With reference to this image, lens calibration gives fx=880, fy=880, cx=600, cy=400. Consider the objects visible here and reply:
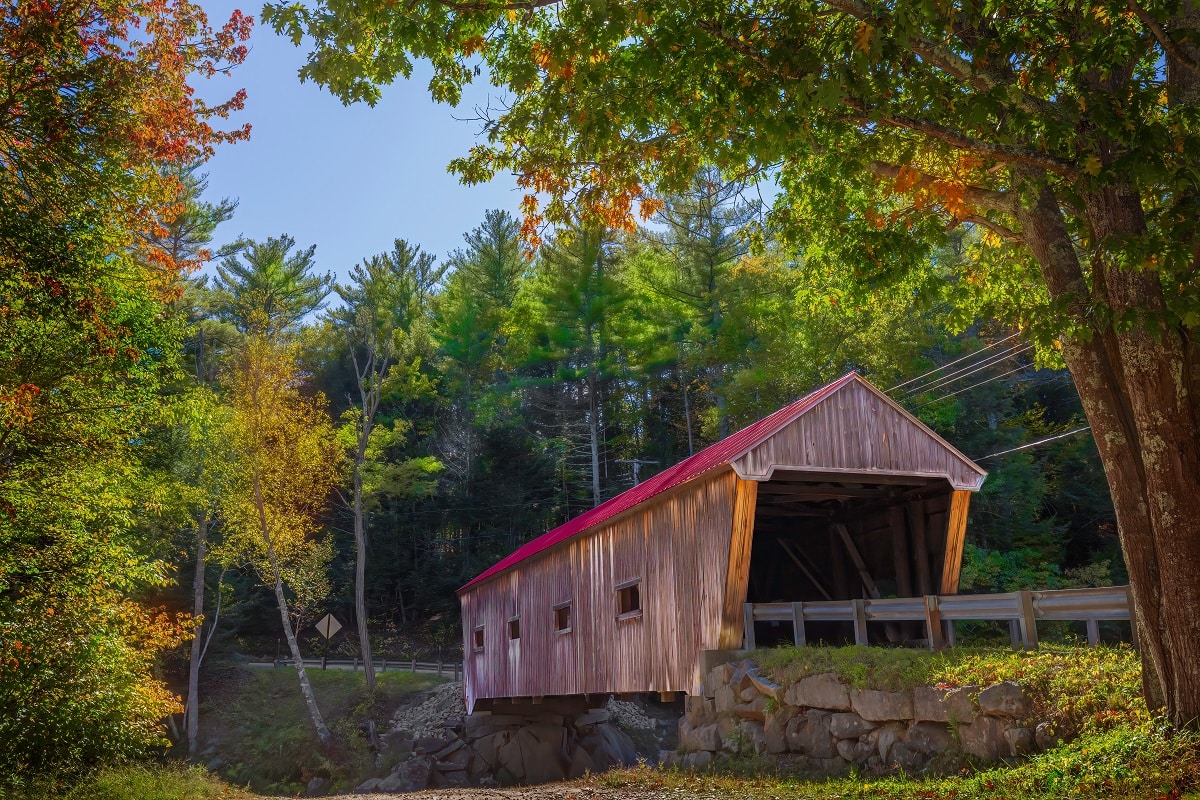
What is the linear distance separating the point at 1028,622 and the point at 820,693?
2.47m

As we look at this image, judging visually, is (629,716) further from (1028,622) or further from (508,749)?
(1028,622)

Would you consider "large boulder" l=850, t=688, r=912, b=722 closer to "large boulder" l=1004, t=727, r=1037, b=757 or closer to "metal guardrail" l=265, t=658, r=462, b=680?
"large boulder" l=1004, t=727, r=1037, b=757

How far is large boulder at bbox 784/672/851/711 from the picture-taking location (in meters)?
10.2

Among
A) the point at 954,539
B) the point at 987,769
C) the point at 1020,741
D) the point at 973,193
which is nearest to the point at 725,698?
the point at 987,769

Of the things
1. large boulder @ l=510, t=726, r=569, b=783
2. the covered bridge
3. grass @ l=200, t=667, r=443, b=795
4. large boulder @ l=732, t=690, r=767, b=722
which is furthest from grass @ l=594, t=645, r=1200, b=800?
grass @ l=200, t=667, r=443, b=795

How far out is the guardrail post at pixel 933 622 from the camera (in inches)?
431

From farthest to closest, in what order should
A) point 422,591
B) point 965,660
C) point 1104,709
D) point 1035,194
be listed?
point 422,591 → point 965,660 → point 1104,709 → point 1035,194

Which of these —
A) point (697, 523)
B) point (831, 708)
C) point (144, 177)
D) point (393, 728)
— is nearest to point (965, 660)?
point (831, 708)

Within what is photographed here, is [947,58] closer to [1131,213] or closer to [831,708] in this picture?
[1131,213]

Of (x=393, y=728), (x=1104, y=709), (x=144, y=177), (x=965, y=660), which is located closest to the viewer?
(x=1104, y=709)

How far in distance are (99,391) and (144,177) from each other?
314 centimetres

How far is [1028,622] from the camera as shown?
9.90 m

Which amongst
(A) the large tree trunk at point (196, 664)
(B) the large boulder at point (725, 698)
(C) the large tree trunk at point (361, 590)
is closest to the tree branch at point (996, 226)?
(B) the large boulder at point (725, 698)

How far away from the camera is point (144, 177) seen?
11812mm
